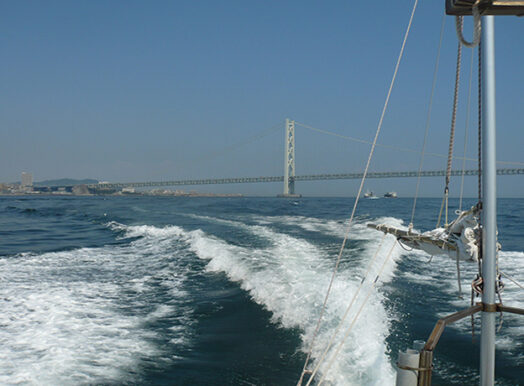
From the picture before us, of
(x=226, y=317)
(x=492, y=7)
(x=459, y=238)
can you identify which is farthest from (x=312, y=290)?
(x=492, y=7)

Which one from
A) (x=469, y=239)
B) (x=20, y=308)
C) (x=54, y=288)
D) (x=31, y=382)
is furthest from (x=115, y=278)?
(x=469, y=239)

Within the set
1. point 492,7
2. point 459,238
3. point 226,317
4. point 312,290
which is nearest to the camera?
point 492,7

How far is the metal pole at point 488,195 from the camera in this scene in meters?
2.19

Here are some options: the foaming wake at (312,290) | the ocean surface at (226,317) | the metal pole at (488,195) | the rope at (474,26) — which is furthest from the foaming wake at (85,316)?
the rope at (474,26)

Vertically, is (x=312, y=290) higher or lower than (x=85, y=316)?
higher

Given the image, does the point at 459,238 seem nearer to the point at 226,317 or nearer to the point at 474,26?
the point at 474,26

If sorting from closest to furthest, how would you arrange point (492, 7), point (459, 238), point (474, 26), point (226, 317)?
1. point (492, 7)
2. point (474, 26)
3. point (459, 238)
4. point (226, 317)

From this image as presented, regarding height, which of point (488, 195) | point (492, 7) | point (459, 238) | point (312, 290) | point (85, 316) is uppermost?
point (492, 7)

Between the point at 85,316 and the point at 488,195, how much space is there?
5.00m

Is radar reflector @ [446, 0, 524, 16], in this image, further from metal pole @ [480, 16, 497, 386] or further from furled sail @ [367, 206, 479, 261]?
furled sail @ [367, 206, 479, 261]

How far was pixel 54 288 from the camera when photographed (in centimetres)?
673

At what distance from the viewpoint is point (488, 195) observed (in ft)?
7.14

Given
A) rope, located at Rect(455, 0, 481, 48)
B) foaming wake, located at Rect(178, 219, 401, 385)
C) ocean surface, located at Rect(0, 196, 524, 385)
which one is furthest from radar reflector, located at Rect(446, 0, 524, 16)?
foaming wake, located at Rect(178, 219, 401, 385)

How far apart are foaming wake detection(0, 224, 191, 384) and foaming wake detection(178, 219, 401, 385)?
1.18m
